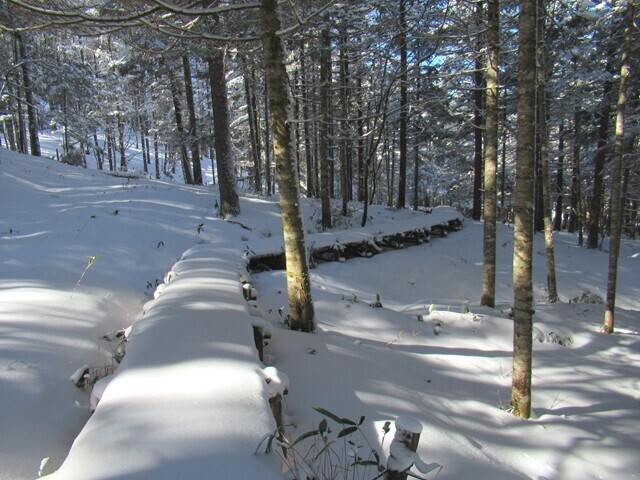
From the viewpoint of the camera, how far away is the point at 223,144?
1068 cm

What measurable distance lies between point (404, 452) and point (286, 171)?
3.34 metres

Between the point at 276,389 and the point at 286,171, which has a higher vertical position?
the point at 286,171

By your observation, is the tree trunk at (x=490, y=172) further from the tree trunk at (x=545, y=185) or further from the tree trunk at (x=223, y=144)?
the tree trunk at (x=223, y=144)

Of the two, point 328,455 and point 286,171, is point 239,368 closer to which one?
point 328,455

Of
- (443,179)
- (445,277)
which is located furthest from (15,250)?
(443,179)

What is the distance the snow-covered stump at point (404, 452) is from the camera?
165 centimetres

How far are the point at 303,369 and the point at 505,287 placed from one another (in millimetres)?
8511

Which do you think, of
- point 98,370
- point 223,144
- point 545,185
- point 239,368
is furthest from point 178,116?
point 239,368

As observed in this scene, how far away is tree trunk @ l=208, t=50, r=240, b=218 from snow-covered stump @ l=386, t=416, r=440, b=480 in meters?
9.72

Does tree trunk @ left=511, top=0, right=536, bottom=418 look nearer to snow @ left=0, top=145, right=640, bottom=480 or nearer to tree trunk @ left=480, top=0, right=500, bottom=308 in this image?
snow @ left=0, top=145, right=640, bottom=480

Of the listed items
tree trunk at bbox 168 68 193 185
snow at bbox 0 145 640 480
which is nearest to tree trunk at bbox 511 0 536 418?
snow at bbox 0 145 640 480

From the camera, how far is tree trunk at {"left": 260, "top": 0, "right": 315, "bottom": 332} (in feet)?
13.8

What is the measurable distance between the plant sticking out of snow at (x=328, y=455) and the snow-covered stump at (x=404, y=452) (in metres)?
0.07

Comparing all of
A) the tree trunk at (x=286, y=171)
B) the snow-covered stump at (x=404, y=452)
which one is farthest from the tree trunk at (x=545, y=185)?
the snow-covered stump at (x=404, y=452)
